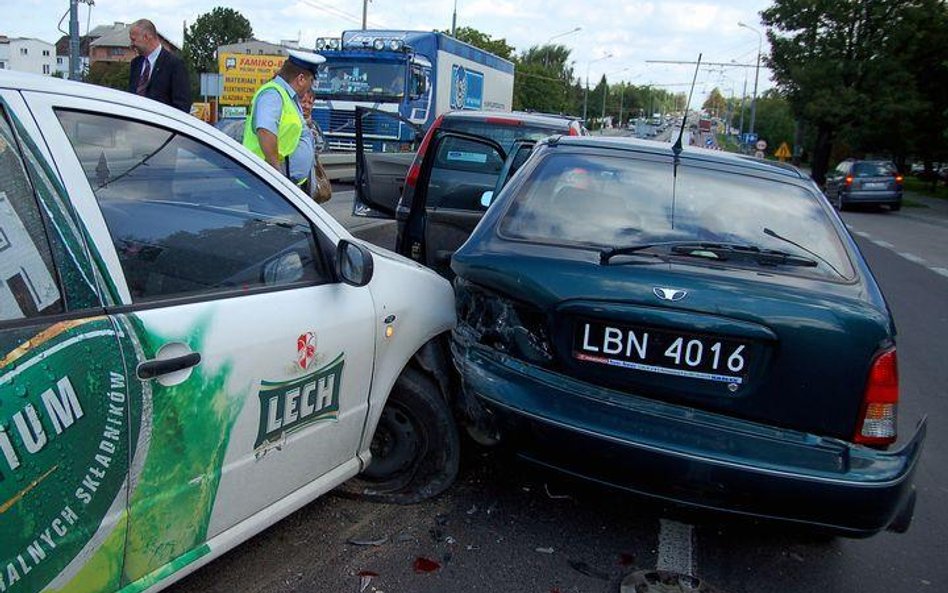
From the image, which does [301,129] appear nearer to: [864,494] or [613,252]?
[613,252]

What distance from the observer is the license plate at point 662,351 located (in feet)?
9.53

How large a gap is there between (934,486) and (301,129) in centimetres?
435

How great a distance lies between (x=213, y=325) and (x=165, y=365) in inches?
8.8

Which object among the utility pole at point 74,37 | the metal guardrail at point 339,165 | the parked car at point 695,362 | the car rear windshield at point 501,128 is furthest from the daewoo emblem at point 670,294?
the utility pole at point 74,37

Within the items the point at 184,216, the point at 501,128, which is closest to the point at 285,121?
the point at 501,128

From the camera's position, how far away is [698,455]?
2834 millimetres

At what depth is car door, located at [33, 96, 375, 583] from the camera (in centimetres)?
225

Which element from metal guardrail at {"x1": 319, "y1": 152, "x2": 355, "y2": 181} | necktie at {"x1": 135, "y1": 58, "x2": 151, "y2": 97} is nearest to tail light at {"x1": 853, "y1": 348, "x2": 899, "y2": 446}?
necktie at {"x1": 135, "y1": 58, "x2": 151, "y2": 97}

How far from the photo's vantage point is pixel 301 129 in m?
5.50

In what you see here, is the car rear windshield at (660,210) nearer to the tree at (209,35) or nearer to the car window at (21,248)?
the car window at (21,248)

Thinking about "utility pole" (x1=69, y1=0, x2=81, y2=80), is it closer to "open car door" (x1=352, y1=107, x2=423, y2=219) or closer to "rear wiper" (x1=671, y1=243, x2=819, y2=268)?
"open car door" (x1=352, y1=107, x2=423, y2=219)

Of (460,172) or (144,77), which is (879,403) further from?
(144,77)

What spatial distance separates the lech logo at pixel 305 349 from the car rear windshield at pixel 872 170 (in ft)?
90.0

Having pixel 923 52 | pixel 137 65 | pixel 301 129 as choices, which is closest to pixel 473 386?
pixel 301 129
